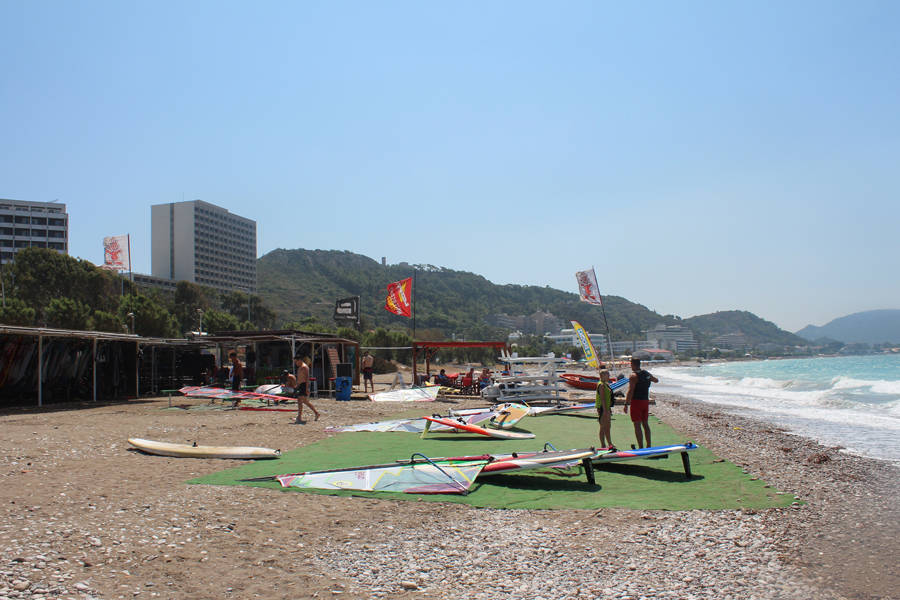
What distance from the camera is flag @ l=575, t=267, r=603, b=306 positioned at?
21719mm

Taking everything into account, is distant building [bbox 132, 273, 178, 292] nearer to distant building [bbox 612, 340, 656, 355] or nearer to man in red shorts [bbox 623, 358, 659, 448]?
man in red shorts [bbox 623, 358, 659, 448]

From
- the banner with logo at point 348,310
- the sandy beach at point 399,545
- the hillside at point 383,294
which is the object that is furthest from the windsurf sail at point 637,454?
the hillside at point 383,294

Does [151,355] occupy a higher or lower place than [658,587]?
higher

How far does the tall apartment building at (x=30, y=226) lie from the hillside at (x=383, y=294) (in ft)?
107

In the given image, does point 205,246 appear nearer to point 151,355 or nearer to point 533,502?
point 151,355

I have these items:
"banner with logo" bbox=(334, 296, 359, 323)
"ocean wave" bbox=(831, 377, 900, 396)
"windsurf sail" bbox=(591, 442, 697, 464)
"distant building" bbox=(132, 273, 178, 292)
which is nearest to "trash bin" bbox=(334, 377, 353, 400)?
"windsurf sail" bbox=(591, 442, 697, 464)

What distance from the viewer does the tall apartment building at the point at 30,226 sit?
3209 inches

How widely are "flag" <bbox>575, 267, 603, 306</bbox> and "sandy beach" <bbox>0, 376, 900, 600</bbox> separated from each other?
14.1m

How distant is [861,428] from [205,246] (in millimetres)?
114616

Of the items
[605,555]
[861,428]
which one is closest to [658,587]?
[605,555]

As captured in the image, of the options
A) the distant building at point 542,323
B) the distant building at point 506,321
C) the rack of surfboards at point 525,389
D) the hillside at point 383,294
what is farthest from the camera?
the distant building at point 542,323

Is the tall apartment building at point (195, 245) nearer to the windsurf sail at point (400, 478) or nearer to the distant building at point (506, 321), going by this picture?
the distant building at point (506, 321)

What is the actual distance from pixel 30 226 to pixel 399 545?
96904 millimetres

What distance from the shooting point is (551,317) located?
176 m
